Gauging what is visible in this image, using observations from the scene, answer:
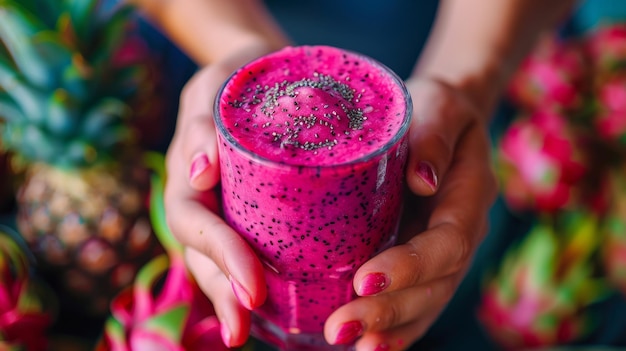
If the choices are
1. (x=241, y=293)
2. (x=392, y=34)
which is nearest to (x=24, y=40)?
(x=241, y=293)

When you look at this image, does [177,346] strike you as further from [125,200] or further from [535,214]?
[535,214]

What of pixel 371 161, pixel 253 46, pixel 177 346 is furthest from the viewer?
pixel 253 46

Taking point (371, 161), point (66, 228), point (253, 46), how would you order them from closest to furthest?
point (371, 161) → point (253, 46) → point (66, 228)

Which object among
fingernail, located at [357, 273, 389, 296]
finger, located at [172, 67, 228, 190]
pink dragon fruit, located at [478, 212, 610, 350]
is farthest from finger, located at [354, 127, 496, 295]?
pink dragon fruit, located at [478, 212, 610, 350]

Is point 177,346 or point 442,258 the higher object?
point 442,258

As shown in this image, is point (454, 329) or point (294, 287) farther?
point (454, 329)

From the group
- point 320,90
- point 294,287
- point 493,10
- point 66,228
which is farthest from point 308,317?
point 493,10

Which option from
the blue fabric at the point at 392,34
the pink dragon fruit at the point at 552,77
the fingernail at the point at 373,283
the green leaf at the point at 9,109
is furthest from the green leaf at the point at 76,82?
the pink dragon fruit at the point at 552,77

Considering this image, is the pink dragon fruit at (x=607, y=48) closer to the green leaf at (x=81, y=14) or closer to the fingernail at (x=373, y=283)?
the fingernail at (x=373, y=283)
